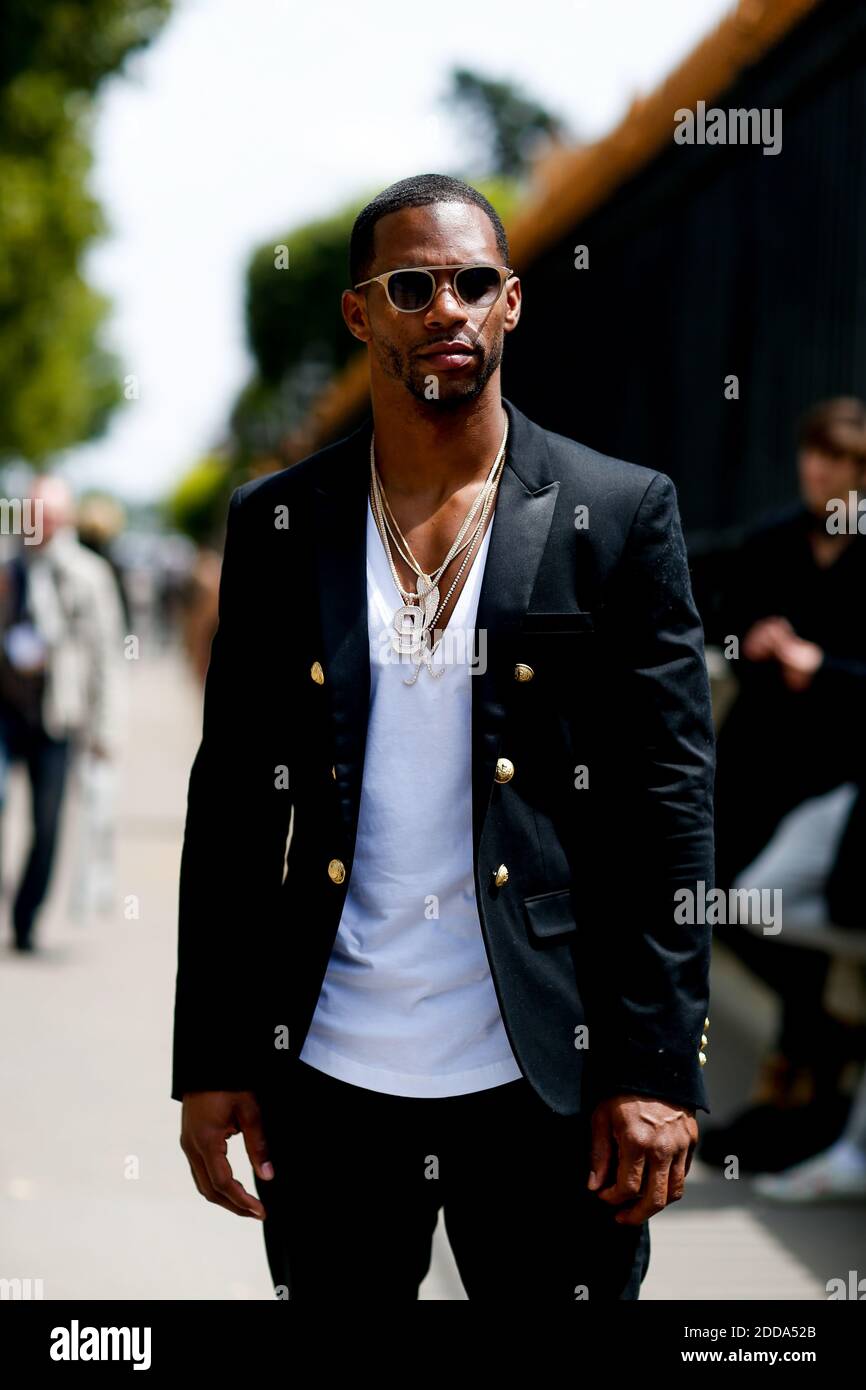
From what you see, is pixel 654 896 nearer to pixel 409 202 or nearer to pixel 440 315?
pixel 440 315

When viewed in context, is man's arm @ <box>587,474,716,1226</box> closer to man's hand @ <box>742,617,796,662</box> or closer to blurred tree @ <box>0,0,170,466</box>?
man's hand @ <box>742,617,796,662</box>

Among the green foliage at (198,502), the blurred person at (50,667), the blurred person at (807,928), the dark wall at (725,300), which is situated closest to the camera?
the blurred person at (807,928)

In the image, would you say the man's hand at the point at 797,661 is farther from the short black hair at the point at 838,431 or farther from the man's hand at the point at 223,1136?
the man's hand at the point at 223,1136

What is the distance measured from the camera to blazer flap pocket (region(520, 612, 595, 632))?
99.6 inches

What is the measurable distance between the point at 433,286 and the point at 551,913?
851mm

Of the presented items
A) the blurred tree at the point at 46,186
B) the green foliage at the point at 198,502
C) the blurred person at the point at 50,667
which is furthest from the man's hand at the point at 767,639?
the green foliage at the point at 198,502

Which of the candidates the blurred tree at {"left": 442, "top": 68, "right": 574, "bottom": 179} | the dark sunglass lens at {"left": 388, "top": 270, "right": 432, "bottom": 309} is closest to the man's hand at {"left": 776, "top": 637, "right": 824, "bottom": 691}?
the dark sunglass lens at {"left": 388, "top": 270, "right": 432, "bottom": 309}

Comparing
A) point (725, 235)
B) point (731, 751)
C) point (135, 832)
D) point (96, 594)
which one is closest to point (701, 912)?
point (731, 751)

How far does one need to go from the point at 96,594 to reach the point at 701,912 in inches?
267

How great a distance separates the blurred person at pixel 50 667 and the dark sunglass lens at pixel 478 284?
6593 millimetres

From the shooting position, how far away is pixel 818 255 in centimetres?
643

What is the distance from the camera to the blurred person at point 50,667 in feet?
29.1

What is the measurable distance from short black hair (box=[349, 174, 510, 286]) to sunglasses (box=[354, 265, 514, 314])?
48 mm

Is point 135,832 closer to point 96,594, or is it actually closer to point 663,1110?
point 96,594
